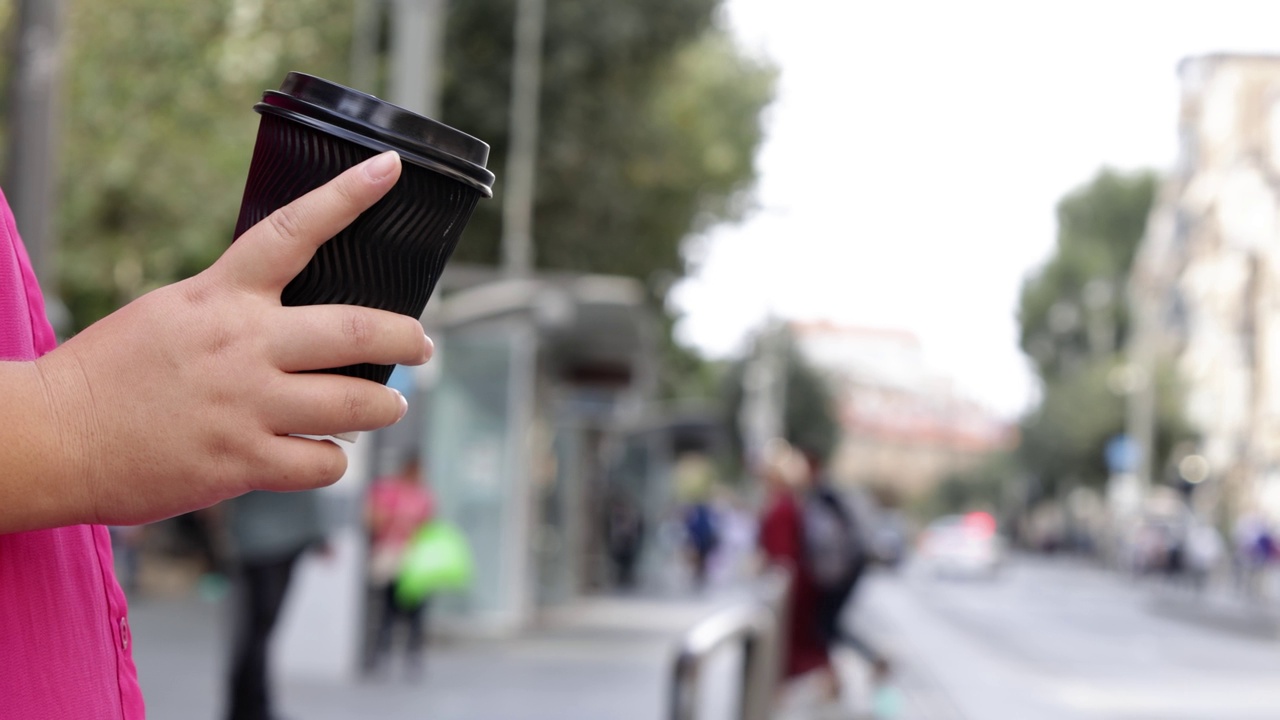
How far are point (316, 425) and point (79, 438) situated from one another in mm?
157

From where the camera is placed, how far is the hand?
3.85 feet

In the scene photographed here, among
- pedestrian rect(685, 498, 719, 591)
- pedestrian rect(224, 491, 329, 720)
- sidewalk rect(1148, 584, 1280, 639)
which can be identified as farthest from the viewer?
pedestrian rect(685, 498, 719, 591)

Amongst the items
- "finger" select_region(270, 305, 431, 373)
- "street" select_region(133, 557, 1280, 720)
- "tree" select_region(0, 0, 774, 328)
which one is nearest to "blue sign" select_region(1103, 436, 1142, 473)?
"tree" select_region(0, 0, 774, 328)

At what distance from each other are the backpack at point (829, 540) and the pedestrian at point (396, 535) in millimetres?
3276

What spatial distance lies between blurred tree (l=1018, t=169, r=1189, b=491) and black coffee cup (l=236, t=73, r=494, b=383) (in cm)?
7166

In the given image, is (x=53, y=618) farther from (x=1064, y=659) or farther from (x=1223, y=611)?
(x=1223, y=611)

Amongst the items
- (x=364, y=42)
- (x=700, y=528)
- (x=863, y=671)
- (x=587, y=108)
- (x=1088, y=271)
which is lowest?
(x=700, y=528)

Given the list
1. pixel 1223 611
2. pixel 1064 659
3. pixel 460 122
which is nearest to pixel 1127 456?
pixel 1223 611

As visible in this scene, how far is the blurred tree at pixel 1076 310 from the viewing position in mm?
72938

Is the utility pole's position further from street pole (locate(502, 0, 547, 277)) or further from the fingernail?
street pole (locate(502, 0, 547, 277))

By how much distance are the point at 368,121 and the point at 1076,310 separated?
8079 centimetres

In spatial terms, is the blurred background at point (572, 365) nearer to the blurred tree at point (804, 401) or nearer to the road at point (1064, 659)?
the road at point (1064, 659)

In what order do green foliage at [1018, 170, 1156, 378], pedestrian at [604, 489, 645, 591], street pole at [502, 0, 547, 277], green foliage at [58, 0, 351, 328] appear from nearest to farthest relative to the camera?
green foliage at [58, 0, 351, 328] < street pole at [502, 0, 547, 277] < pedestrian at [604, 489, 645, 591] < green foliage at [1018, 170, 1156, 378]

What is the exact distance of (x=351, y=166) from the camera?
1.26 m
